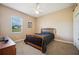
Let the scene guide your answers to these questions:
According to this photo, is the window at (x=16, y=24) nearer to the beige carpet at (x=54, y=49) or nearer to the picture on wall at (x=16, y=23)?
the picture on wall at (x=16, y=23)

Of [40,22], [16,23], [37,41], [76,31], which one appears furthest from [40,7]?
[76,31]

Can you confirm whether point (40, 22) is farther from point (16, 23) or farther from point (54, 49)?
point (54, 49)

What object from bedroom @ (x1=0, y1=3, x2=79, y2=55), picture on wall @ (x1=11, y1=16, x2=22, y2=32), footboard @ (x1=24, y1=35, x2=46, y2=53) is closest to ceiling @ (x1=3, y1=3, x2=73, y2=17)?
bedroom @ (x1=0, y1=3, x2=79, y2=55)

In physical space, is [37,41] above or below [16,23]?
below

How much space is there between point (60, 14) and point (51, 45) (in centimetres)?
60

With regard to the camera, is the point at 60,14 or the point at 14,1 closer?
the point at 14,1

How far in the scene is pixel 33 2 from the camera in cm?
131

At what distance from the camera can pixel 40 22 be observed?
1.52 metres

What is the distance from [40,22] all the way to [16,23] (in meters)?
0.46

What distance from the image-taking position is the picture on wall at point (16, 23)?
1.35 meters

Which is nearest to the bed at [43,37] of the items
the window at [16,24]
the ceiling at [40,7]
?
the window at [16,24]

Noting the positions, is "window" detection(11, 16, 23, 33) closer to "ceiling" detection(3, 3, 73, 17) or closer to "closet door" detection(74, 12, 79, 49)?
"ceiling" detection(3, 3, 73, 17)

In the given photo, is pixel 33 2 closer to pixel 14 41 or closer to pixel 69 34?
pixel 14 41

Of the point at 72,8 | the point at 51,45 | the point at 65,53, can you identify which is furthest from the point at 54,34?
the point at 72,8
